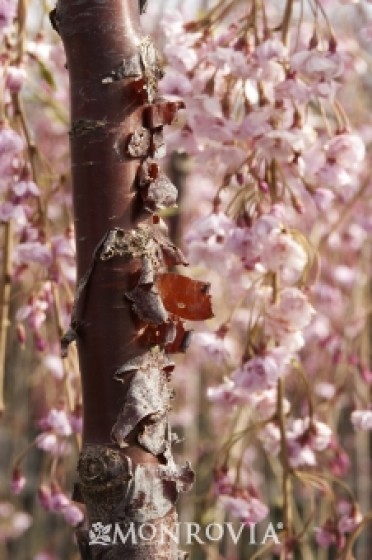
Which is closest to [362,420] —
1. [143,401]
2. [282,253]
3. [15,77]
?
[282,253]

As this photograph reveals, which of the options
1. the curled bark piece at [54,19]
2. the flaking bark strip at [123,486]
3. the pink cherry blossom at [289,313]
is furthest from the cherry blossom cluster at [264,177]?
the flaking bark strip at [123,486]

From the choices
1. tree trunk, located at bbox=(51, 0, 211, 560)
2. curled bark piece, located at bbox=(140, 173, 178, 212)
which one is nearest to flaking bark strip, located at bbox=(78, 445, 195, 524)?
tree trunk, located at bbox=(51, 0, 211, 560)

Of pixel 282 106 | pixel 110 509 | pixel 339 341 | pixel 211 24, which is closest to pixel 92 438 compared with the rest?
pixel 110 509

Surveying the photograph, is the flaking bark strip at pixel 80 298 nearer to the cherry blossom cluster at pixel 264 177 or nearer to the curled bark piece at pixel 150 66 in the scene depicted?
the curled bark piece at pixel 150 66

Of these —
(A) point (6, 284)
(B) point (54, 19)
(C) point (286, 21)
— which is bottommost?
(B) point (54, 19)

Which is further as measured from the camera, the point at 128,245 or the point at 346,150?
the point at 346,150

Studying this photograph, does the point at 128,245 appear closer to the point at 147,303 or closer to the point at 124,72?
the point at 147,303

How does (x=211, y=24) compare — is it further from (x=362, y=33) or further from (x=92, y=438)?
(x=92, y=438)

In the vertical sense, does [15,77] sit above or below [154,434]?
above
